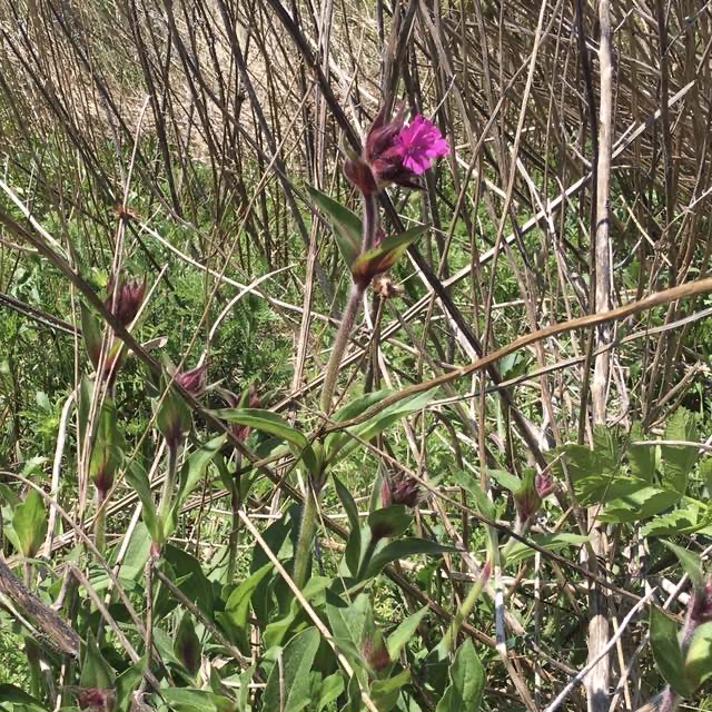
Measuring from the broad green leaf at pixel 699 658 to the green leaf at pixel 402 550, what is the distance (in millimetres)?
239

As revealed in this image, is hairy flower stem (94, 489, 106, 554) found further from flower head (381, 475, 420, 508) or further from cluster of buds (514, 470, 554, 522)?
cluster of buds (514, 470, 554, 522)

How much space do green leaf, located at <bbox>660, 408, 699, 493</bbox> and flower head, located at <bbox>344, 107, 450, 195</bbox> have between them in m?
0.40

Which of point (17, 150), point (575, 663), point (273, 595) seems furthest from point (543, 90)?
point (17, 150)

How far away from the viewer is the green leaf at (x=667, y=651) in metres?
0.88

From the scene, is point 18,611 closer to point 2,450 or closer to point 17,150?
point 2,450

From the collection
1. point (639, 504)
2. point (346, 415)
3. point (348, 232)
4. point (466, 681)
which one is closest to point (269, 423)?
point (346, 415)

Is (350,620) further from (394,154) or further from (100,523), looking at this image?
(394,154)

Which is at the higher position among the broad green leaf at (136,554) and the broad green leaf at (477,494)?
the broad green leaf at (136,554)

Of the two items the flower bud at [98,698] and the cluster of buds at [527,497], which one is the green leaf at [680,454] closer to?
the cluster of buds at [527,497]

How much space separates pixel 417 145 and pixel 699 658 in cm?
53

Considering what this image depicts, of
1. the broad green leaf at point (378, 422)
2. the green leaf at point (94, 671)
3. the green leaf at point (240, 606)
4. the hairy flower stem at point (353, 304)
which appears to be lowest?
the green leaf at point (240, 606)

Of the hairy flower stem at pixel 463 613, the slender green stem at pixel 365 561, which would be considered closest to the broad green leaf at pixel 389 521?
the slender green stem at pixel 365 561

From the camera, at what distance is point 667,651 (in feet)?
2.89

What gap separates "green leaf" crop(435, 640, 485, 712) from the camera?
2.93ft
